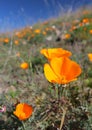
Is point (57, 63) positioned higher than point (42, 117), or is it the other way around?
point (57, 63)

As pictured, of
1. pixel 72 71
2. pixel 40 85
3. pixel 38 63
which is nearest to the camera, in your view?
pixel 72 71

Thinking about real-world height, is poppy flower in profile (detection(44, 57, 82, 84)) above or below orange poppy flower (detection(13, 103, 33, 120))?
above

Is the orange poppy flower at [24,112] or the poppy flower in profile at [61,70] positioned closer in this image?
the poppy flower in profile at [61,70]

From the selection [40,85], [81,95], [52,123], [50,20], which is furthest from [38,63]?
[50,20]

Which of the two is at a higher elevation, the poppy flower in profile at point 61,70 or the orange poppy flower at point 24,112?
the poppy flower in profile at point 61,70

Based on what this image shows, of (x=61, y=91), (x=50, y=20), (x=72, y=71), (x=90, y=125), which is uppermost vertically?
(x=50, y=20)

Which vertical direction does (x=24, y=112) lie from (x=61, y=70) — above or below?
below

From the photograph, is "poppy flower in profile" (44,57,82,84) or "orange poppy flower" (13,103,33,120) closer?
"poppy flower in profile" (44,57,82,84)

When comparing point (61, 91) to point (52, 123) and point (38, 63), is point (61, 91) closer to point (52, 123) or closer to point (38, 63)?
point (52, 123)
